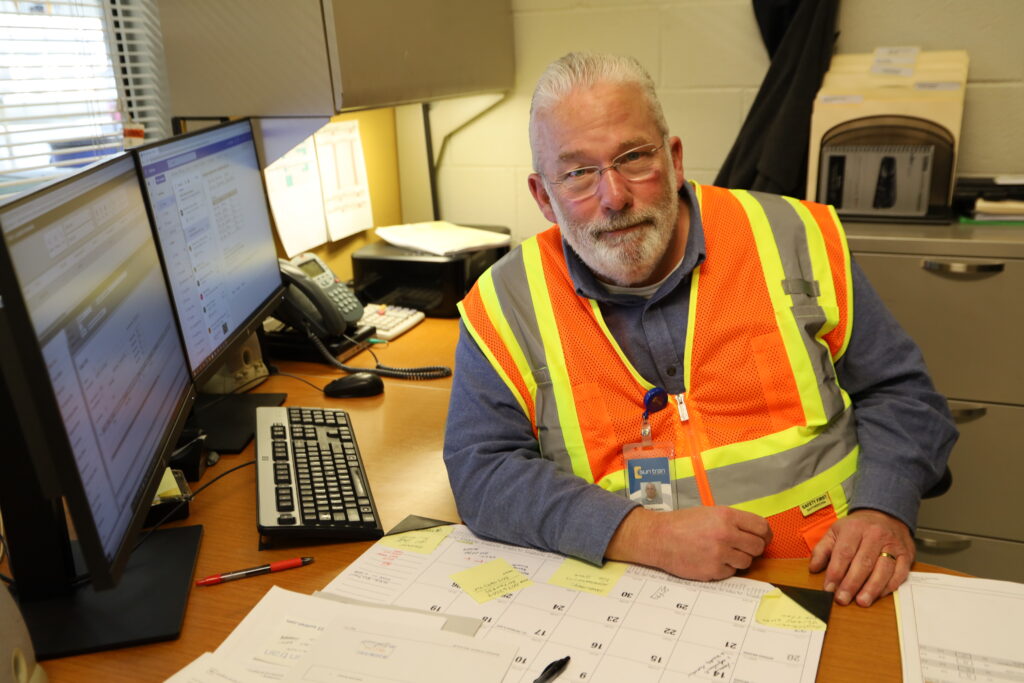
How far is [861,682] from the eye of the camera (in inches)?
35.9

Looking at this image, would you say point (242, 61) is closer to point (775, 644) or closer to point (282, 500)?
point (282, 500)

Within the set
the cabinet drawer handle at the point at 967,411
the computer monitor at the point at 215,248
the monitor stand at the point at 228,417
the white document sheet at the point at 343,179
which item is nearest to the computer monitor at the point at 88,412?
the computer monitor at the point at 215,248

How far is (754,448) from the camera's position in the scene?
4.40 feet

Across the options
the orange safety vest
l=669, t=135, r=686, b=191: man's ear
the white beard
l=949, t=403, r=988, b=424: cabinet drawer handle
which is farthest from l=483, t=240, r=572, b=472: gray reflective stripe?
l=949, t=403, r=988, b=424: cabinet drawer handle

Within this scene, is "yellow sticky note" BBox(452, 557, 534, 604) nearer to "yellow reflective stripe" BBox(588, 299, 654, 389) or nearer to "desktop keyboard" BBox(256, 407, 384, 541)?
"desktop keyboard" BBox(256, 407, 384, 541)

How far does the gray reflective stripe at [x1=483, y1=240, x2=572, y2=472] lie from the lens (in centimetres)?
135

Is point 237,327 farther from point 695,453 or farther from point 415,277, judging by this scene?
point 695,453

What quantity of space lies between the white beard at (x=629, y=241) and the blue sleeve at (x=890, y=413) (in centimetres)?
33

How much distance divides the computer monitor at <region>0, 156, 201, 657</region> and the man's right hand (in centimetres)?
58

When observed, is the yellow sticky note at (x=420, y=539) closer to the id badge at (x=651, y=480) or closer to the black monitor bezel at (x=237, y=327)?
the id badge at (x=651, y=480)

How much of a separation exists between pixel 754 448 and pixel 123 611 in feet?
3.01

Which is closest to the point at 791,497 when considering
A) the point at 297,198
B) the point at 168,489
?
the point at 168,489

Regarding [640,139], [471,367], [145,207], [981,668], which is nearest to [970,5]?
[640,139]

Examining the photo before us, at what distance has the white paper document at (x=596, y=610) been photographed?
934 millimetres
